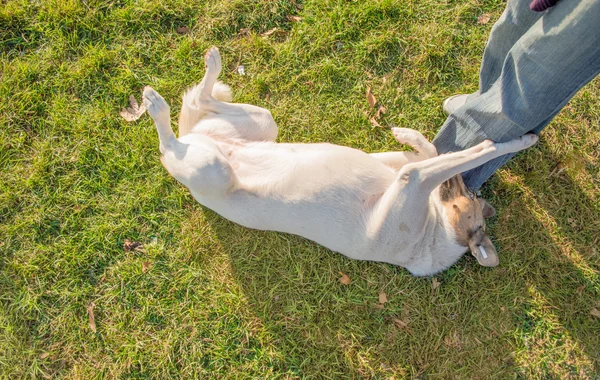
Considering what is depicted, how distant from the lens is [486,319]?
12.9 ft

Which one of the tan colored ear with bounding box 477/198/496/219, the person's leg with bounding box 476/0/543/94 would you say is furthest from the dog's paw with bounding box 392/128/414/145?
the tan colored ear with bounding box 477/198/496/219

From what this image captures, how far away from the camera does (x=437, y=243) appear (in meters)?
3.45

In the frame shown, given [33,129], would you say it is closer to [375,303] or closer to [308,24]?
[308,24]

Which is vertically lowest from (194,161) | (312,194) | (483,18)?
(194,161)

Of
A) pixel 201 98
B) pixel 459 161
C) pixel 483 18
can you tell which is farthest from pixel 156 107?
pixel 483 18

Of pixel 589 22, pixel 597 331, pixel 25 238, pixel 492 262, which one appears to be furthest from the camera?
pixel 25 238

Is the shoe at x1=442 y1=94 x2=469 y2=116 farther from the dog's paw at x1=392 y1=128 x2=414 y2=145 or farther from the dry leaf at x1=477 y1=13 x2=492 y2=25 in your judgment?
the dry leaf at x1=477 y1=13 x2=492 y2=25

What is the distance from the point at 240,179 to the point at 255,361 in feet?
6.42

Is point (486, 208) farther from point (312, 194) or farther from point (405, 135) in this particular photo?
point (312, 194)

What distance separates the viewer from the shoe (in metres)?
3.92

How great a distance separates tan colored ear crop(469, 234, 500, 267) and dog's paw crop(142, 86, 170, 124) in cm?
293

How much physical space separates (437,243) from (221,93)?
2509mm

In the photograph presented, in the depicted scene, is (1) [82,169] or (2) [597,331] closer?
(2) [597,331]

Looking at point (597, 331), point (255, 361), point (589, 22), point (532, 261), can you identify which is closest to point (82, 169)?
point (255, 361)
